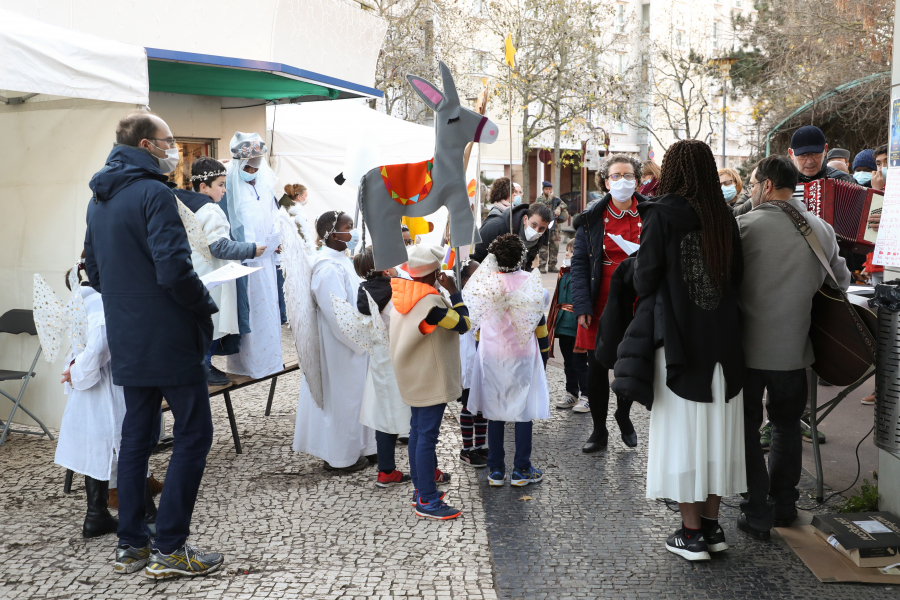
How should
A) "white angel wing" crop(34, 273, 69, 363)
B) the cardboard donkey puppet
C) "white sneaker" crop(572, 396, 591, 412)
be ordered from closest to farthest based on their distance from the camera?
the cardboard donkey puppet → "white angel wing" crop(34, 273, 69, 363) → "white sneaker" crop(572, 396, 591, 412)

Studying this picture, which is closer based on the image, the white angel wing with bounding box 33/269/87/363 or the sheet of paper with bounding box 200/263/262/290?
the sheet of paper with bounding box 200/263/262/290

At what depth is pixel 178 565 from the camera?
349cm

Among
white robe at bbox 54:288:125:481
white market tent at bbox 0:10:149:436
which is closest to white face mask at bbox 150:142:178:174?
white robe at bbox 54:288:125:481

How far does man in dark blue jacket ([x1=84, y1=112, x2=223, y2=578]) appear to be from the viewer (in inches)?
132

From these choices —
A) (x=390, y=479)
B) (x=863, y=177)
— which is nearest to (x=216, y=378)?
(x=390, y=479)

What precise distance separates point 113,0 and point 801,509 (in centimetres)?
656

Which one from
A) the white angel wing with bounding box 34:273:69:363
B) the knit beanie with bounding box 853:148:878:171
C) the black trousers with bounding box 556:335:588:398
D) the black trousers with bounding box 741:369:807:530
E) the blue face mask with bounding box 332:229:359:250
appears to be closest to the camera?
the black trousers with bounding box 741:369:807:530

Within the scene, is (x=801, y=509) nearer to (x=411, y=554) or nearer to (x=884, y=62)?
(x=411, y=554)

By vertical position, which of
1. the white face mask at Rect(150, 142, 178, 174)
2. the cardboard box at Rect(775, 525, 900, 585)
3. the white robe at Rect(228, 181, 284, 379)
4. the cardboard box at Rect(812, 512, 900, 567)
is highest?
the white face mask at Rect(150, 142, 178, 174)

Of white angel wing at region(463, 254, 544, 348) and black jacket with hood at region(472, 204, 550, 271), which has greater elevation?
black jacket with hood at region(472, 204, 550, 271)

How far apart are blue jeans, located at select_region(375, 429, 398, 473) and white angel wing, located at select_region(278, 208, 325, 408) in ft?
1.55

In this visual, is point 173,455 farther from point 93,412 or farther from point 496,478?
point 496,478

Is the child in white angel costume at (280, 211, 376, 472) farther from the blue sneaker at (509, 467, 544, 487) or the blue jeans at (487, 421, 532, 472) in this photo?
the blue sneaker at (509, 467, 544, 487)

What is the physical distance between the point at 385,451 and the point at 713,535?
1948 millimetres
